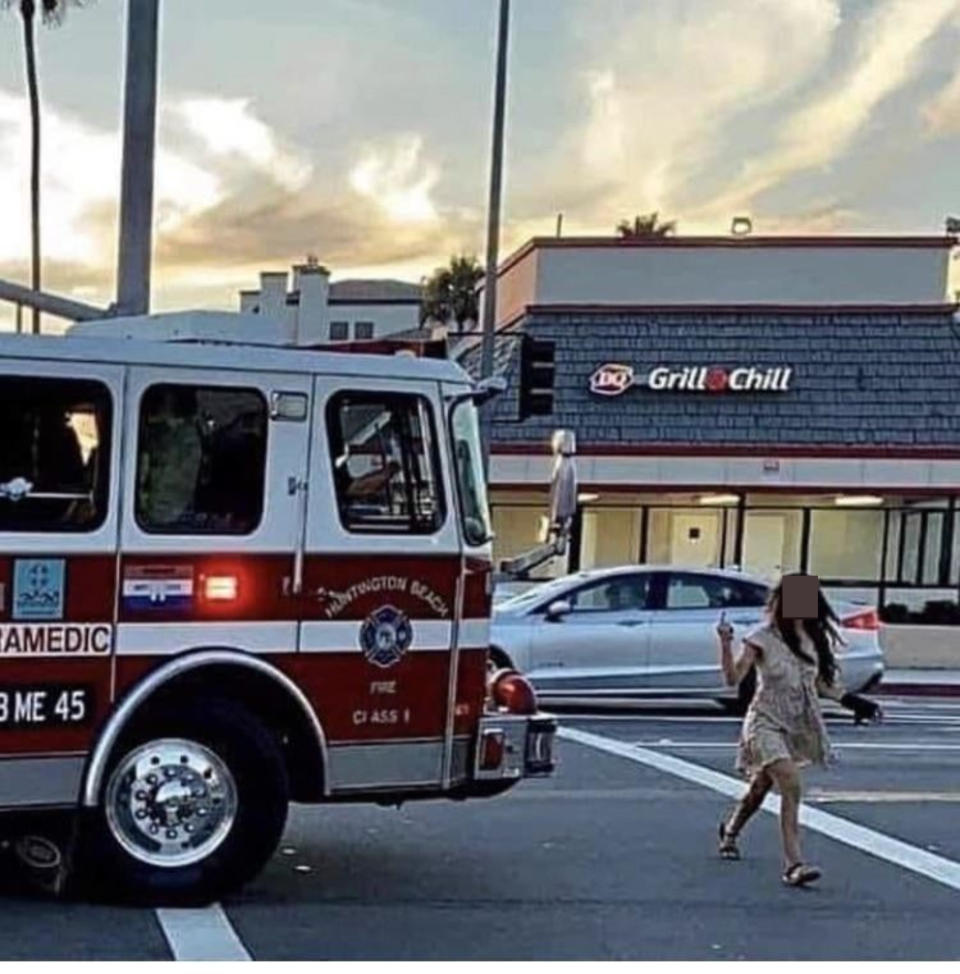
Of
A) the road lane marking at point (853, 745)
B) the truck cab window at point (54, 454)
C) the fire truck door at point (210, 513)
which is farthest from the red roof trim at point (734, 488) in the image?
the truck cab window at point (54, 454)

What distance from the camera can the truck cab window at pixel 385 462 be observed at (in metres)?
8.13

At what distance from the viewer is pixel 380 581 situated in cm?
814

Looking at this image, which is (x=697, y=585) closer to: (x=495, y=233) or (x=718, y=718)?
(x=718, y=718)

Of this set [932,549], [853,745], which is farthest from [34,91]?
[853,745]

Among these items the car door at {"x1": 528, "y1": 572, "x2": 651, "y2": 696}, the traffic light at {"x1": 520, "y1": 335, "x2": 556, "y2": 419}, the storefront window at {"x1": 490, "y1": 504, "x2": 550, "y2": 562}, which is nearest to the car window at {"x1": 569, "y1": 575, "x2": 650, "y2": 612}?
the car door at {"x1": 528, "y1": 572, "x2": 651, "y2": 696}

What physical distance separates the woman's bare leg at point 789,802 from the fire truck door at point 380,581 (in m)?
1.76

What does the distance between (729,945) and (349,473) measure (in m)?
2.63

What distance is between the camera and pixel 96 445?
7.62 metres

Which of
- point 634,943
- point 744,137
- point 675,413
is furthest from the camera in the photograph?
point 675,413

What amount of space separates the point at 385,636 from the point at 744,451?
2216 cm

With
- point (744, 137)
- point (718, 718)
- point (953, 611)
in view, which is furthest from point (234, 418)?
point (953, 611)

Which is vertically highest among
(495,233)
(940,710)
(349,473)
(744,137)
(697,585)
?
(744,137)

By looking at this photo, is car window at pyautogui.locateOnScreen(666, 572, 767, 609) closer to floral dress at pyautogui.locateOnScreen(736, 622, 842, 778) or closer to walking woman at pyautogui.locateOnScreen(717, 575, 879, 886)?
walking woman at pyautogui.locateOnScreen(717, 575, 879, 886)

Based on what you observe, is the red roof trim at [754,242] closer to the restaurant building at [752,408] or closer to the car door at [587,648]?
the restaurant building at [752,408]
